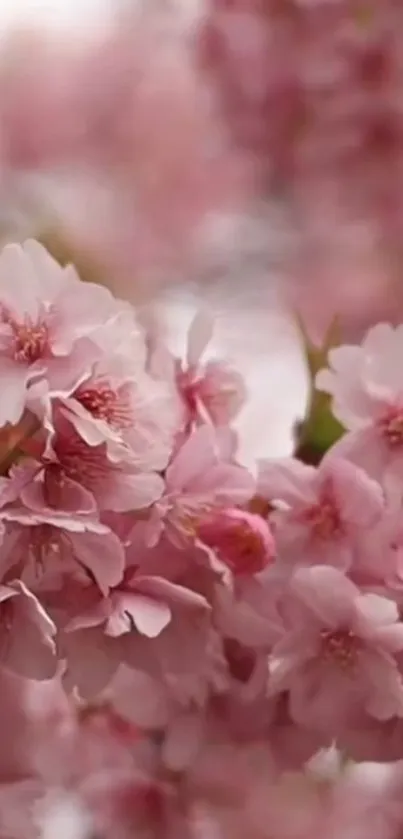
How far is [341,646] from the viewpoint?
458 millimetres

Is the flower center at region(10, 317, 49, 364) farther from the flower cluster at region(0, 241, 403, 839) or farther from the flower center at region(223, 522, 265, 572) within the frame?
the flower center at region(223, 522, 265, 572)

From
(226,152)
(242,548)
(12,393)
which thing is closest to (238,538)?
(242,548)

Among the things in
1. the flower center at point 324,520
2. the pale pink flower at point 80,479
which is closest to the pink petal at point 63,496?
the pale pink flower at point 80,479

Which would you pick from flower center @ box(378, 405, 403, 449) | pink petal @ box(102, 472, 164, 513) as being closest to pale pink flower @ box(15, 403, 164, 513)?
pink petal @ box(102, 472, 164, 513)

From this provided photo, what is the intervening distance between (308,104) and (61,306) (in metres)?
0.35

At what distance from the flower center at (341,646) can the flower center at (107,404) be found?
0.40 ft

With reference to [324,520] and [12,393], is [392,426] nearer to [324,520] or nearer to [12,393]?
[324,520]

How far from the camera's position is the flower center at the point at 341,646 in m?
0.46

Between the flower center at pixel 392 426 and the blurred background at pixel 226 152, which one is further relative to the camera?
the blurred background at pixel 226 152

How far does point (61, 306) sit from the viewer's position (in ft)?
1.43

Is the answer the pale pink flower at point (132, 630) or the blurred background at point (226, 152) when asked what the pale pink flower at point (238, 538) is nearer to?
the pale pink flower at point (132, 630)

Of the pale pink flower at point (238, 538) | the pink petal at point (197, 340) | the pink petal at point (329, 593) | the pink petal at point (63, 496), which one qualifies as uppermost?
the pink petal at point (197, 340)

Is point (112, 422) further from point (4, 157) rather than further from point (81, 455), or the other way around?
point (4, 157)

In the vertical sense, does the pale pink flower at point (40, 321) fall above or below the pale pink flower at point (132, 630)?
above
